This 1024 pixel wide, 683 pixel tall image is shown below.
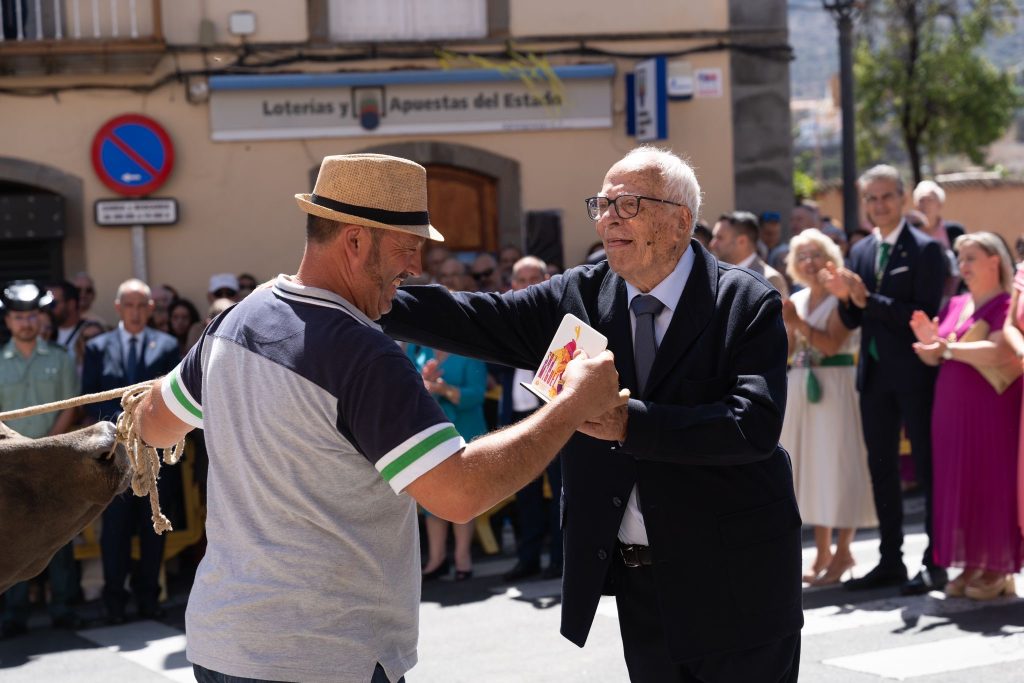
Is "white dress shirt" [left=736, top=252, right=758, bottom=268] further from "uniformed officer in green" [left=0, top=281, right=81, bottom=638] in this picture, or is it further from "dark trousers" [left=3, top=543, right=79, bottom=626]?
"dark trousers" [left=3, top=543, right=79, bottom=626]

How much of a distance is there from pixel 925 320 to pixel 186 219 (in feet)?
29.7

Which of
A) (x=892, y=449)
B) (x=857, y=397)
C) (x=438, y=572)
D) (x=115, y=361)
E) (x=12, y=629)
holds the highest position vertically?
(x=115, y=361)

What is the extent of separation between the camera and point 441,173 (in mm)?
15383

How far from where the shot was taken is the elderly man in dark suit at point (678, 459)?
396cm

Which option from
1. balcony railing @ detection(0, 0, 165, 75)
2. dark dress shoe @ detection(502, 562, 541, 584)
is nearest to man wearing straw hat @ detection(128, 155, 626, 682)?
dark dress shoe @ detection(502, 562, 541, 584)

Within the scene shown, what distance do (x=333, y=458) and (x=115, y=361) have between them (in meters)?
6.07

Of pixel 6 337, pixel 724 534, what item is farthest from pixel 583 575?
pixel 6 337

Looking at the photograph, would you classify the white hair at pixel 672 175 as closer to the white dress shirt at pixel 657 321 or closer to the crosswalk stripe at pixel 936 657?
the white dress shirt at pixel 657 321

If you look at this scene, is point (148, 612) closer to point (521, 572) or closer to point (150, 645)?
point (150, 645)

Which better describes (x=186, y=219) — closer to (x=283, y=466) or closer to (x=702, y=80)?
(x=702, y=80)

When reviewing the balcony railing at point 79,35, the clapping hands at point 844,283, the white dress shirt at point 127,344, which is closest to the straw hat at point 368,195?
the clapping hands at point 844,283

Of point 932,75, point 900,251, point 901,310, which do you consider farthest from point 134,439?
point 932,75

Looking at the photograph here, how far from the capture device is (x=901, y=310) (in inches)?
325

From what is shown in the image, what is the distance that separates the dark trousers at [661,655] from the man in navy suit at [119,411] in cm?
521
